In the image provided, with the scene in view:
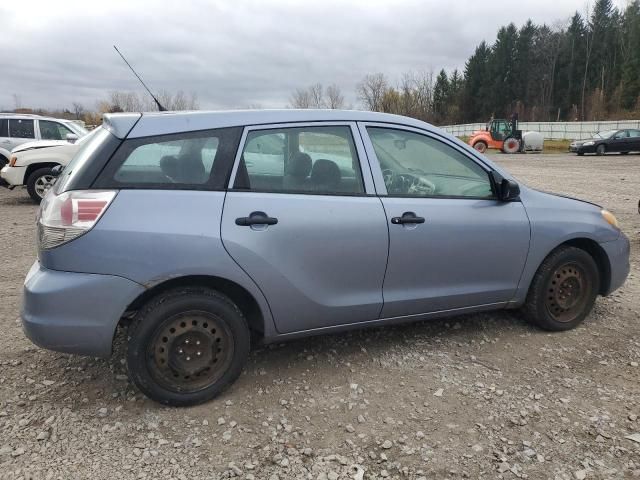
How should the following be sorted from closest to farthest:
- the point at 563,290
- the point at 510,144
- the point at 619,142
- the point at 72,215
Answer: the point at 72,215
the point at 563,290
the point at 619,142
the point at 510,144

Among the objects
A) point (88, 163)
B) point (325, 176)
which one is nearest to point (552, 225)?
point (325, 176)

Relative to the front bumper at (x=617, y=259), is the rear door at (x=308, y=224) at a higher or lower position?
higher

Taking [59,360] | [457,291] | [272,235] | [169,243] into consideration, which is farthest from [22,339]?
[457,291]

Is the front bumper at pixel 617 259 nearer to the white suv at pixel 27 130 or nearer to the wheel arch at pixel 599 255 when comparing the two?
the wheel arch at pixel 599 255

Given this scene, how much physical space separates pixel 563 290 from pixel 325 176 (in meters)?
2.15

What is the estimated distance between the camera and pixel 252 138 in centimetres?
297

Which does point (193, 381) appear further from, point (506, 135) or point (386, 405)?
point (506, 135)

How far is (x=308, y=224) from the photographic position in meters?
2.94

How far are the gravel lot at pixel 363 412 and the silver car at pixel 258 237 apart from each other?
29 cm

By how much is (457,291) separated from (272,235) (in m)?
1.44

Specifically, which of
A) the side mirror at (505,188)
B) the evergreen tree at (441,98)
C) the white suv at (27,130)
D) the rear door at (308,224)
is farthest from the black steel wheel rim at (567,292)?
the evergreen tree at (441,98)

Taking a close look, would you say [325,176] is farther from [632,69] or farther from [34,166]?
[632,69]

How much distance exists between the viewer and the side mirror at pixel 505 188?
3504 mm

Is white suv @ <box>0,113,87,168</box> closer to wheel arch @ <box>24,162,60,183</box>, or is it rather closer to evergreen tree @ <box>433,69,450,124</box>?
wheel arch @ <box>24,162,60,183</box>
